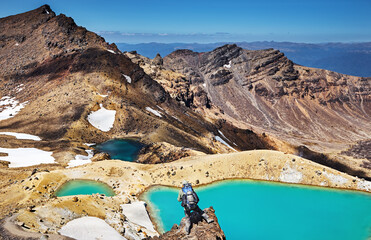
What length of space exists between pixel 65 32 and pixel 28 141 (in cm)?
8482

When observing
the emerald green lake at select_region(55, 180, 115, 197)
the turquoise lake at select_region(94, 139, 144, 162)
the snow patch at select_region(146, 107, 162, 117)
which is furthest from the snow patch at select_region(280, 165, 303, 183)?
the snow patch at select_region(146, 107, 162, 117)

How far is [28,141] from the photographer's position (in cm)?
6769

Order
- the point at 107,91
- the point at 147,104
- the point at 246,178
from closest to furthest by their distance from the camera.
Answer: the point at 246,178, the point at 107,91, the point at 147,104

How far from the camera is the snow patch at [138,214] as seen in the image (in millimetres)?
33062

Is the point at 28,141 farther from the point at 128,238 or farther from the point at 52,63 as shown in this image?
the point at 52,63

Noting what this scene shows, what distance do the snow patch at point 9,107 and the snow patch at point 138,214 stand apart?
243ft

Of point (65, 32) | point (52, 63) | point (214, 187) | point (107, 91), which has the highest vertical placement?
point (65, 32)

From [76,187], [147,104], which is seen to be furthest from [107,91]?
[76,187]

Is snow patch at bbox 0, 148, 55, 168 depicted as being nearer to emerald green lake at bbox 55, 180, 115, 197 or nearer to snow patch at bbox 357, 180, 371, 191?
emerald green lake at bbox 55, 180, 115, 197

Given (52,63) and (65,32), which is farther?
(65,32)

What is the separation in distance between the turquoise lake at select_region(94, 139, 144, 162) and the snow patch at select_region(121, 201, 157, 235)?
31671 millimetres

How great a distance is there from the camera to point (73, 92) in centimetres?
9538

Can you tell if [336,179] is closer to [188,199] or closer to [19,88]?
[188,199]

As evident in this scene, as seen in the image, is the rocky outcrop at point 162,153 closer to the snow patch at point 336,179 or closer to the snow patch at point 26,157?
the snow patch at point 26,157
